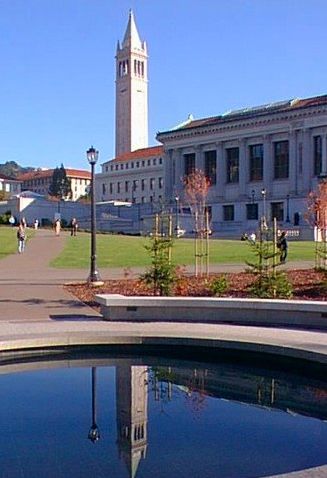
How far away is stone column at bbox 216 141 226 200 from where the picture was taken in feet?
346

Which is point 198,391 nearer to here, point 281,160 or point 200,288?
point 200,288

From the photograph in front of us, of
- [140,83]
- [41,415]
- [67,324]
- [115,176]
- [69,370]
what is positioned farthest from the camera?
[140,83]

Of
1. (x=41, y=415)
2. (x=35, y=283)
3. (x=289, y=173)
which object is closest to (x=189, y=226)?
(x=289, y=173)

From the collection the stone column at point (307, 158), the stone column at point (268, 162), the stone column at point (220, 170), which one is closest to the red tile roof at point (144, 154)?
the stone column at point (220, 170)

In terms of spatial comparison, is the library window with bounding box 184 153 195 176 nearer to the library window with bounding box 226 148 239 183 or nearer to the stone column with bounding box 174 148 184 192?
the stone column with bounding box 174 148 184 192

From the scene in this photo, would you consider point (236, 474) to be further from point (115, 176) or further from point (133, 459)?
point (115, 176)

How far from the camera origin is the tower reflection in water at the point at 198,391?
8289 mm

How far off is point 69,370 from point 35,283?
41.6 ft

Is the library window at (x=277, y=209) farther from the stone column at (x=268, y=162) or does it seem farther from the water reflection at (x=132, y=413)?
the water reflection at (x=132, y=413)

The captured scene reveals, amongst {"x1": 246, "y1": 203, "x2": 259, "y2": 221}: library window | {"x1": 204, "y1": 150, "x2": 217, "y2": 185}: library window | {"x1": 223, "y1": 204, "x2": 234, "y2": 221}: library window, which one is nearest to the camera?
{"x1": 246, "y1": 203, "x2": 259, "y2": 221}: library window

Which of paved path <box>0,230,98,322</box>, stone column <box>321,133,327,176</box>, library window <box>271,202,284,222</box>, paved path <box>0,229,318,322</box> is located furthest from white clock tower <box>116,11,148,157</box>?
paved path <box>0,230,98,322</box>

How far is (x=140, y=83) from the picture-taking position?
606 ft

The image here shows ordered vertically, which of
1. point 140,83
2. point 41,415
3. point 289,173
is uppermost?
point 140,83

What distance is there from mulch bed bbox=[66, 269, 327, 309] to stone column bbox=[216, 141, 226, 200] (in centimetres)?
8287
